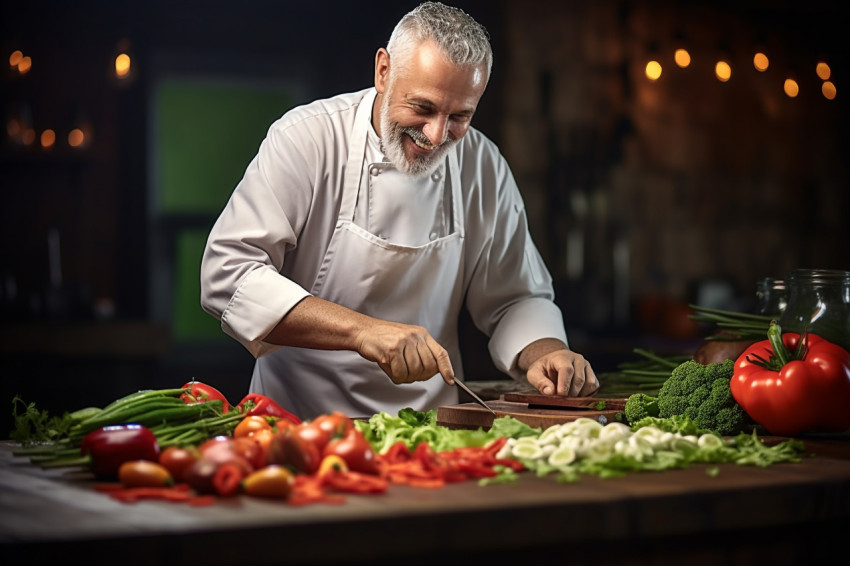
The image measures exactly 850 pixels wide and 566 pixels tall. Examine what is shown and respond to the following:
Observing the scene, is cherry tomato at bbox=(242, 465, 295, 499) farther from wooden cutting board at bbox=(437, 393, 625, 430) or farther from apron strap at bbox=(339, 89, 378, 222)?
apron strap at bbox=(339, 89, 378, 222)

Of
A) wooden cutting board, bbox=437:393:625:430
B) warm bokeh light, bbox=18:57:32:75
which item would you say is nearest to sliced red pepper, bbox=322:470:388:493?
wooden cutting board, bbox=437:393:625:430

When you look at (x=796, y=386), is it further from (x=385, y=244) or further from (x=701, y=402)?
(x=385, y=244)

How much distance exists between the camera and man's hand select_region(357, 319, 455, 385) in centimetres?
229

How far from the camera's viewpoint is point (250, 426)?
2.00m

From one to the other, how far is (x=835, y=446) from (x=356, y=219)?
1.34 m

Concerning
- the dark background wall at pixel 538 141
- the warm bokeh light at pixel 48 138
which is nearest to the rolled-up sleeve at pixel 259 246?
the dark background wall at pixel 538 141

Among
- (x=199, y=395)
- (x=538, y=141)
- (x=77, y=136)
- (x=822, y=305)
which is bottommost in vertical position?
(x=199, y=395)

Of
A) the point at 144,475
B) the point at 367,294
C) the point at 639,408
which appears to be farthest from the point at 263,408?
the point at 639,408

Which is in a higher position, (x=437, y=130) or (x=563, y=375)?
(x=437, y=130)

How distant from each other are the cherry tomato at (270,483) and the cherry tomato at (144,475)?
0.15 metres

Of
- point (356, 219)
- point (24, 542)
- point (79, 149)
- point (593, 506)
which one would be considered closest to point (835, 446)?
point (593, 506)

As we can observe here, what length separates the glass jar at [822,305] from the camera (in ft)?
7.87

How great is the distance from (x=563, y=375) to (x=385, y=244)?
2.05 feet

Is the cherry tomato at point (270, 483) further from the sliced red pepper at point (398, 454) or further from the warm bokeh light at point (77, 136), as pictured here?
the warm bokeh light at point (77, 136)
